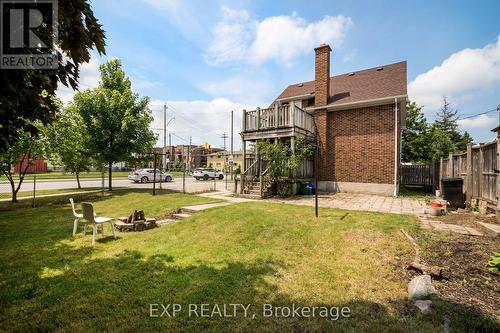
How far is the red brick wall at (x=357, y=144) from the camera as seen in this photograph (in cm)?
1426

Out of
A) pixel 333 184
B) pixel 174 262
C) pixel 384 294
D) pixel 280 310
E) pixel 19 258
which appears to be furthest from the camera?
pixel 333 184

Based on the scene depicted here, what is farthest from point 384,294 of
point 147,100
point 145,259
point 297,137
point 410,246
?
point 147,100

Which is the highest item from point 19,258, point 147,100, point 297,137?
point 147,100

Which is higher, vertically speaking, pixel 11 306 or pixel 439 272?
pixel 439 272

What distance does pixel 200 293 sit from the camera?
383 centimetres

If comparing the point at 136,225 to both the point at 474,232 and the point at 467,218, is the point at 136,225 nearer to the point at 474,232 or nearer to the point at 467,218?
the point at 474,232

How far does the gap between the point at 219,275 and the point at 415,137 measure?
114ft

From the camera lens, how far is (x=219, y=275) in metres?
4.44

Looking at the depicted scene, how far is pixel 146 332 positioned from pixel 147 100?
56.3 feet

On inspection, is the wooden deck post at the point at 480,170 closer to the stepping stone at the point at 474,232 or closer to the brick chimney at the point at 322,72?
the stepping stone at the point at 474,232

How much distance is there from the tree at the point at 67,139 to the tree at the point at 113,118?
1.32ft

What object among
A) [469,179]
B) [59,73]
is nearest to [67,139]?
[59,73]

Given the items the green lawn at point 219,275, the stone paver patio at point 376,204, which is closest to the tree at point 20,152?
the green lawn at point 219,275

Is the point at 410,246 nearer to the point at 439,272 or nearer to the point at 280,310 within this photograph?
the point at 439,272
